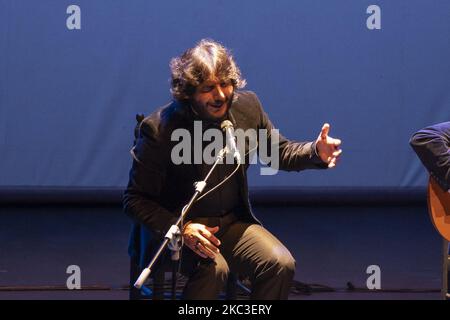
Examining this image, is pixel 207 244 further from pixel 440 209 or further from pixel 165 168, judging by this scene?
pixel 440 209

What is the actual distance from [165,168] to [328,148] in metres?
0.61

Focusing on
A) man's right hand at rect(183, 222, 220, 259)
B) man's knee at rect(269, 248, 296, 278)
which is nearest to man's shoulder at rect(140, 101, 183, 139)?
man's right hand at rect(183, 222, 220, 259)

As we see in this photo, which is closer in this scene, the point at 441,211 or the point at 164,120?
the point at 164,120

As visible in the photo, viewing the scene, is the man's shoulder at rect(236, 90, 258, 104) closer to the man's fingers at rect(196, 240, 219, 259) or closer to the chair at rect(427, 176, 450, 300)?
the man's fingers at rect(196, 240, 219, 259)

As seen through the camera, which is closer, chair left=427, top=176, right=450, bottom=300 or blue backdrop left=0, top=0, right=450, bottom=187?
chair left=427, top=176, right=450, bottom=300

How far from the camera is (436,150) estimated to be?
393 cm

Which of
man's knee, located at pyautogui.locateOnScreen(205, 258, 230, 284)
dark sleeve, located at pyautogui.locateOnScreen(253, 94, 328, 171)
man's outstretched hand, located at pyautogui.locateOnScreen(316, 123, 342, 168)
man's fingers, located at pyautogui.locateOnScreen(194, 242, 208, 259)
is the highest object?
man's outstretched hand, located at pyautogui.locateOnScreen(316, 123, 342, 168)

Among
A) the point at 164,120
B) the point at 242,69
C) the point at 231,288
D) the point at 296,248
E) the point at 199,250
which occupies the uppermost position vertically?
the point at 164,120

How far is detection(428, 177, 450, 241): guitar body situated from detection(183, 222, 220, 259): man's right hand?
49.9 inches

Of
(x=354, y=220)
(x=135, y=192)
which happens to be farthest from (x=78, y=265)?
(x=354, y=220)

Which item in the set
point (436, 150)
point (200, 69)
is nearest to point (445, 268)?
point (436, 150)

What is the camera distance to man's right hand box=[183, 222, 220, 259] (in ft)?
9.59

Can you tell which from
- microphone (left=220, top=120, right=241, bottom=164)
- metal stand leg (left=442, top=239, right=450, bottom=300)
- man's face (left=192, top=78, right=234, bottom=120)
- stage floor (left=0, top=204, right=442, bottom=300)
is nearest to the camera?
microphone (left=220, top=120, right=241, bottom=164)

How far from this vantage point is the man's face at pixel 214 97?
3164 millimetres
